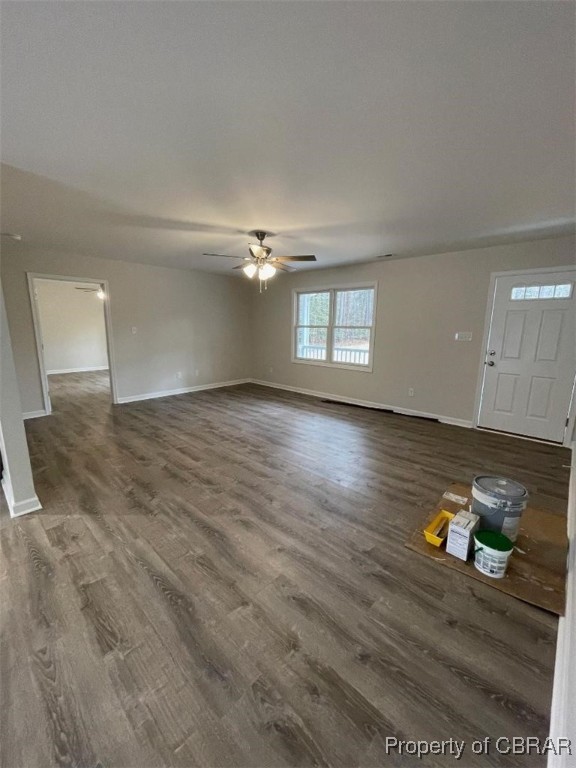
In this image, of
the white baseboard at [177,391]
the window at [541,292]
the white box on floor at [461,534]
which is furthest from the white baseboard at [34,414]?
the window at [541,292]

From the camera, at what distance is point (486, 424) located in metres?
4.31

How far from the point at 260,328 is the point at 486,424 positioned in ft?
16.2

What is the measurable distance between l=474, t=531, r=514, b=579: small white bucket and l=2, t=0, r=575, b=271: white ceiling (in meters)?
2.31

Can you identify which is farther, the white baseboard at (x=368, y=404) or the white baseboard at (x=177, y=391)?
A: the white baseboard at (x=177, y=391)

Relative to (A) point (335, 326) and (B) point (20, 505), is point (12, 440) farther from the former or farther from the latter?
(A) point (335, 326)

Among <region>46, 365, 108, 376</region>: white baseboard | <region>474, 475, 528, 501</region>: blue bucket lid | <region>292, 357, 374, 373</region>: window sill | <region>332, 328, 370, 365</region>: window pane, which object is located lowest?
<region>46, 365, 108, 376</region>: white baseboard

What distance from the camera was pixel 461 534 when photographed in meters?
1.88

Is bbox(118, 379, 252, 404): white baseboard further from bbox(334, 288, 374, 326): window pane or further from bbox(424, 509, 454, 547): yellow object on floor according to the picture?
bbox(424, 509, 454, 547): yellow object on floor

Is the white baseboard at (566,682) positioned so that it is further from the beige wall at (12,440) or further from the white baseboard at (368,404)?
the beige wall at (12,440)

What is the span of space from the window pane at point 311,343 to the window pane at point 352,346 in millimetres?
282

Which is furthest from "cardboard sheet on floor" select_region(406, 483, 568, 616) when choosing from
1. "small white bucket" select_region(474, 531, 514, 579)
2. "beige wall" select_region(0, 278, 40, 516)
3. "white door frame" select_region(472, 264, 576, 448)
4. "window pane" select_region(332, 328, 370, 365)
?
"window pane" select_region(332, 328, 370, 365)

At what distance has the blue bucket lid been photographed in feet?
6.14

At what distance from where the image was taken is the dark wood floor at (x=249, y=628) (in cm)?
108

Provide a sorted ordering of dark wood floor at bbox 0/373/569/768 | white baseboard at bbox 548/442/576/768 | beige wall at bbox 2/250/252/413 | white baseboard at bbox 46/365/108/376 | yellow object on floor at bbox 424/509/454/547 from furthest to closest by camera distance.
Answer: white baseboard at bbox 46/365/108/376 < beige wall at bbox 2/250/252/413 < yellow object on floor at bbox 424/509/454/547 < dark wood floor at bbox 0/373/569/768 < white baseboard at bbox 548/442/576/768
